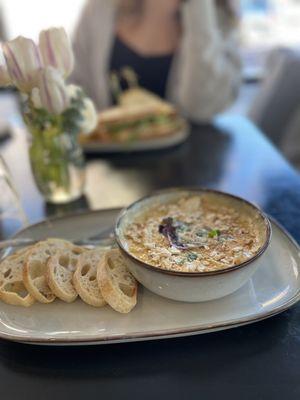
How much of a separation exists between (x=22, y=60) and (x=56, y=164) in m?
0.35

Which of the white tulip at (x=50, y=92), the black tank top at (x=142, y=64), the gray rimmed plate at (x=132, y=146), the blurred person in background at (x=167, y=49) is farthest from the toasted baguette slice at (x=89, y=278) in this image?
the black tank top at (x=142, y=64)

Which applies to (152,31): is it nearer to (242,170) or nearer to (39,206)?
(242,170)

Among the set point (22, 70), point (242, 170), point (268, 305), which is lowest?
point (242, 170)

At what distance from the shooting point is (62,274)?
819mm

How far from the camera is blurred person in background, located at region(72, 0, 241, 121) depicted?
6.05 ft

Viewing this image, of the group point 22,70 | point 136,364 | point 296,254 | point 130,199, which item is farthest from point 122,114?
point 136,364

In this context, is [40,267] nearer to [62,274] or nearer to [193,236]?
[62,274]

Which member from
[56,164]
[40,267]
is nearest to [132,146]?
[56,164]

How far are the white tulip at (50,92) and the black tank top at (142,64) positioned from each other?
121cm

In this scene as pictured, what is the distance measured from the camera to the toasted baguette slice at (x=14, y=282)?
0.79 metres

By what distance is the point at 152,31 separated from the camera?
217 cm

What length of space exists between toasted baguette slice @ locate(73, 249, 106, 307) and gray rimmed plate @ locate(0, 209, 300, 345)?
20 mm

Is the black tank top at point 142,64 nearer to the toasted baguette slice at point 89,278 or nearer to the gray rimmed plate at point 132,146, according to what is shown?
the gray rimmed plate at point 132,146

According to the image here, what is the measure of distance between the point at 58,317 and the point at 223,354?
0.28 metres
